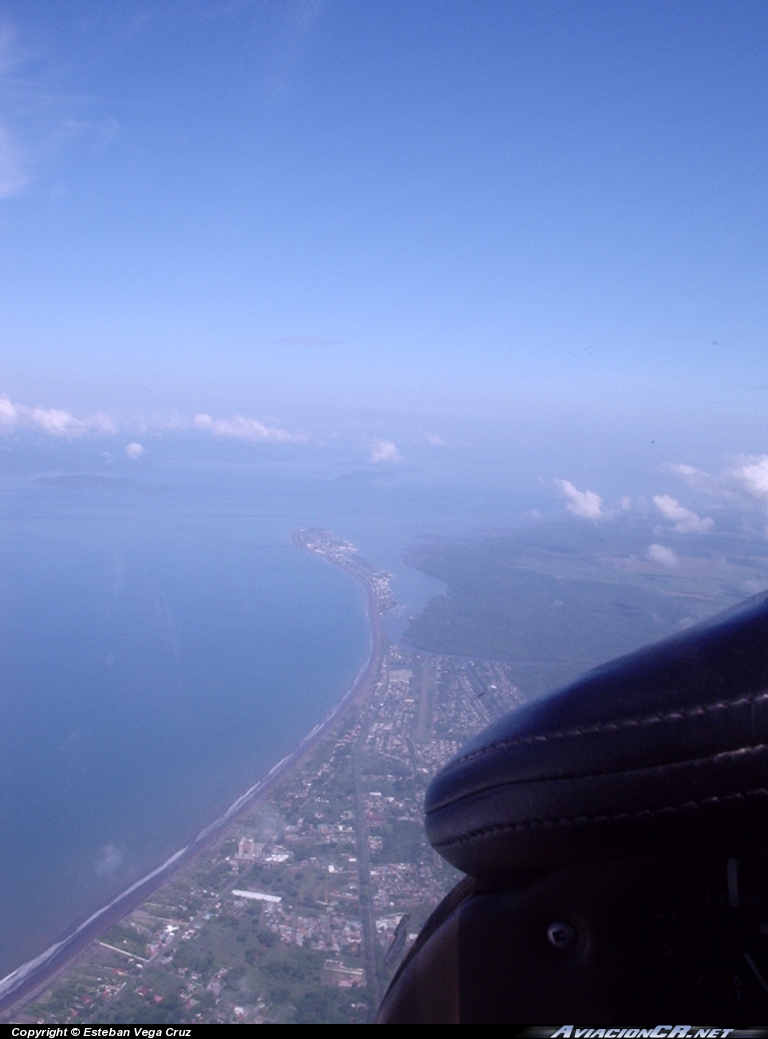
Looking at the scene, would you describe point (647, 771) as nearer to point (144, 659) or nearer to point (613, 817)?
point (613, 817)

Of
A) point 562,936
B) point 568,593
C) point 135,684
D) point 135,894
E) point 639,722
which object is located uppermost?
point 639,722

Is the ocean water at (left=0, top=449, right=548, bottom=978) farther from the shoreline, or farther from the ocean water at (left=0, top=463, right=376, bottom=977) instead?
the shoreline

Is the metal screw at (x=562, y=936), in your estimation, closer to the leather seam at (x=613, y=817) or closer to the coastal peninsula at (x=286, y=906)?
the leather seam at (x=613, y=817)

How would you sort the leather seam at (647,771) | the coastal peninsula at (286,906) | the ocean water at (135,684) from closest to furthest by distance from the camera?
the leather seam at (647,771), the coastal peninsula at (286,906), the ocean water at (135,684)

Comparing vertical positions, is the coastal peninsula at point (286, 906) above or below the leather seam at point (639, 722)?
below

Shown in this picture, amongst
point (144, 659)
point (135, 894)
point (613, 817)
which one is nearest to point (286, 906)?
point (135, 894)

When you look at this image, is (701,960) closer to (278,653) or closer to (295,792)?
(295,792)

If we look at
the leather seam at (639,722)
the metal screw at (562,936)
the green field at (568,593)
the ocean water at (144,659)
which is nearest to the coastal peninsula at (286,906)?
the ocean water at (144,659)
